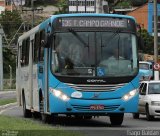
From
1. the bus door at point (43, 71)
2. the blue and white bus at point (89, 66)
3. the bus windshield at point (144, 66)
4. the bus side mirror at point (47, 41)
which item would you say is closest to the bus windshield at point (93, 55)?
the blue and white bus at point (89, 66)

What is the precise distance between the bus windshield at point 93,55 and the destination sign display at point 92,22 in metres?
0.27

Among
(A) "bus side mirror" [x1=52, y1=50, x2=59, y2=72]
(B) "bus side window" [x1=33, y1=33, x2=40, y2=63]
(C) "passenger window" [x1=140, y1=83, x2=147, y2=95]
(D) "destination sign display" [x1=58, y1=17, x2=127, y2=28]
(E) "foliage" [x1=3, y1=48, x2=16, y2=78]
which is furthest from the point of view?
(E) "foliage" [x1=3, y1=48, x2=16, y2=78]

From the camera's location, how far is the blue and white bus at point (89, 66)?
18484mm

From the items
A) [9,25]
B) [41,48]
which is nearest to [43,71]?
[41,48]

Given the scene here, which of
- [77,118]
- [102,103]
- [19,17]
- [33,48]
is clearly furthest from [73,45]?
[19,17]

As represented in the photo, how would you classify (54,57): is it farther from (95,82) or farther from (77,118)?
(77,118)

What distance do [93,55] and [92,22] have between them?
1.13m

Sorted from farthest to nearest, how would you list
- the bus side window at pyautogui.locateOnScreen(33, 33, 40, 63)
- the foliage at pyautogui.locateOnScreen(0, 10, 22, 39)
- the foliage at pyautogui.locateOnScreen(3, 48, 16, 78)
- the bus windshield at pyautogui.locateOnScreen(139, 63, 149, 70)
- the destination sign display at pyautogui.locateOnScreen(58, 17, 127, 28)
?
the foliage at pyautogui.locateOnScreen(0, 10, 22, 39) < the foliage at pyautogui.locateOnScreen(3, 48, 16, 78) < the bus windshield at pyautogui.locateOnScreen(139, 63, 149, 70) < the bus side window at pyautogui.locateOnScreen(33, 33, 40, 63) < the destination sign display at pyautogui.locateOnScreen(58, 17, 127, 28)

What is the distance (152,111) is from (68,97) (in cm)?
603

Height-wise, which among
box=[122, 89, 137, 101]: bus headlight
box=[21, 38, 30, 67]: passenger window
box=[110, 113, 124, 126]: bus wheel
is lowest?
box=[110, 113, 124, 126]: bus wheel

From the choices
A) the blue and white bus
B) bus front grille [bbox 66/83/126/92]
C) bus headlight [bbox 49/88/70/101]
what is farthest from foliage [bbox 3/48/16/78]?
bus front grille [bbox 66/83/126/92]

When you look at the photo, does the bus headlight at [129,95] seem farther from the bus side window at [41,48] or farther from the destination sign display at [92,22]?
the bus side window at [41,48]

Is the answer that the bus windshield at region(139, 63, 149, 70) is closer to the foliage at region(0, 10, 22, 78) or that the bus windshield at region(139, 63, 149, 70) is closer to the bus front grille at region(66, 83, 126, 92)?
the foliage at region(0, 10, 22, 78)

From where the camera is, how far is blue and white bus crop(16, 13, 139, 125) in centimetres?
1848
